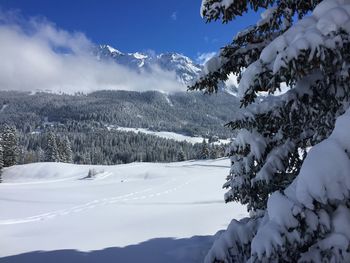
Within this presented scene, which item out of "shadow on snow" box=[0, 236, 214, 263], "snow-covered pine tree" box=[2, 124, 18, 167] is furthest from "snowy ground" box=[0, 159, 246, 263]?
"snow-covered pine tree" box=[2, 124, 18, 167]

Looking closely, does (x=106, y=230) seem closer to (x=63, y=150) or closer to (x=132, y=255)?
(x=132, y=255)

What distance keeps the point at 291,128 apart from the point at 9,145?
70.8 metres

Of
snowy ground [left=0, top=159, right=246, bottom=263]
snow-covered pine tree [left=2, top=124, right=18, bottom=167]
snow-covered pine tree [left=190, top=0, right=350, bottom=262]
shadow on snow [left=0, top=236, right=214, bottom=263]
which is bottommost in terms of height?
shadow on snow [left=0, top=236, right=214, bottom=263]

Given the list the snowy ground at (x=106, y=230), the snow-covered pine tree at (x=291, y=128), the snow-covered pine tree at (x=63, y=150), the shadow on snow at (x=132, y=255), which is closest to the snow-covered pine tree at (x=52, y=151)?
the snow-covered pine tree at (x=63, y=150)

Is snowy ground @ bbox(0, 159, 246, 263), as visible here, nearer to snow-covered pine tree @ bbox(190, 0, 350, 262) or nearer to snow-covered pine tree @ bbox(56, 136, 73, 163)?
snow-covered pine tree @ bbox(190, 0, 350, 262)

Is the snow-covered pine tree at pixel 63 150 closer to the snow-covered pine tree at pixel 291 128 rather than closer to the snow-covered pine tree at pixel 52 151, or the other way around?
the snow-covered pine tree at pixel 52 151

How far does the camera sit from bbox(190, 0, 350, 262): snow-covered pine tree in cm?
291

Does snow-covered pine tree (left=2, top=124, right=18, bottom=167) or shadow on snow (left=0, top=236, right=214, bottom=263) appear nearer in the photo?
shadow on snow (left=0, top=236, right=214, bottom=263)

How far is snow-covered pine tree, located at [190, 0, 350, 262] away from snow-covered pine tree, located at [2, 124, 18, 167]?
2626 inches

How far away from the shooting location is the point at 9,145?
68.4 meters

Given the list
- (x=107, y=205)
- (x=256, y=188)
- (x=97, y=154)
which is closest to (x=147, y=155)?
(x=97, y=154)

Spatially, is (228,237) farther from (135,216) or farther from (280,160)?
(135,216)

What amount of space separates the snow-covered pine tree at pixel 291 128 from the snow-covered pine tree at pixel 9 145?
219 feet

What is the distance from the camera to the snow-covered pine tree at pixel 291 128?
2.91m
